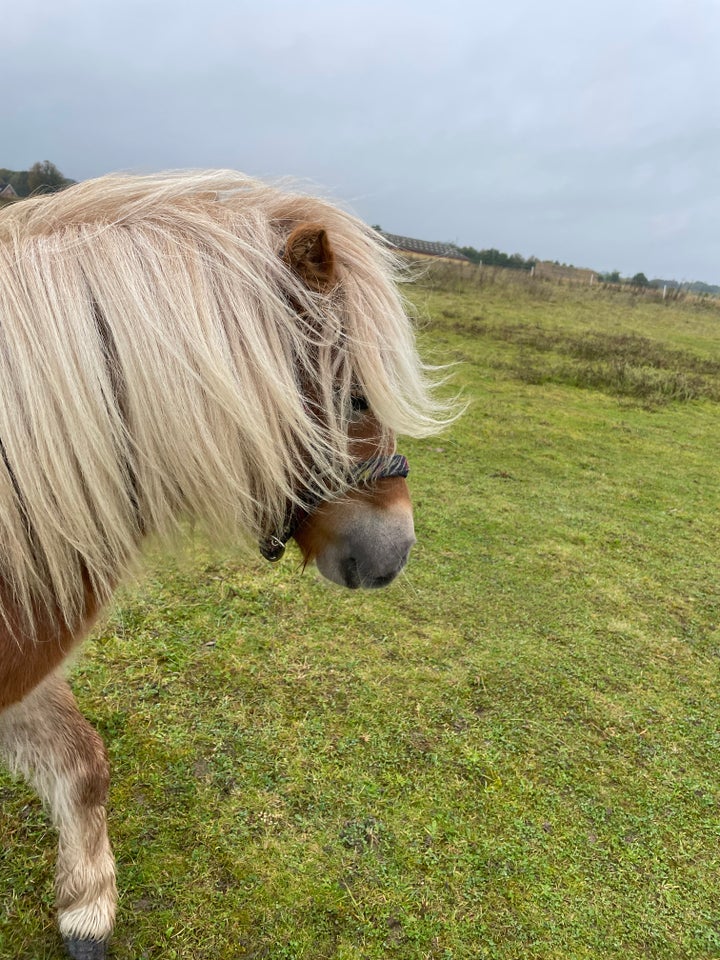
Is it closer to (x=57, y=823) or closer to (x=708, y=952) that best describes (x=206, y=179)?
(x=57, y=823)

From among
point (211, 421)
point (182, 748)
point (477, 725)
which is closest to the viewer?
point (211, 421)

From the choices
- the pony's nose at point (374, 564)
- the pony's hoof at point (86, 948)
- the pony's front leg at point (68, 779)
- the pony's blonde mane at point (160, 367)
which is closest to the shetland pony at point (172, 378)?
the pony's blonde mane at point (160, 367)

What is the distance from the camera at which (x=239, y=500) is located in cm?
115

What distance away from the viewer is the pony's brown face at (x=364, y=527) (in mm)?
1292

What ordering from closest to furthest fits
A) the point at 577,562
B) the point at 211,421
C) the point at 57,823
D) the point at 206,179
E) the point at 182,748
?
1. the point at 211,421
2. the point at 206,179
3. the point at 57,823
4. the point at 182,748
5. the point at 577,562

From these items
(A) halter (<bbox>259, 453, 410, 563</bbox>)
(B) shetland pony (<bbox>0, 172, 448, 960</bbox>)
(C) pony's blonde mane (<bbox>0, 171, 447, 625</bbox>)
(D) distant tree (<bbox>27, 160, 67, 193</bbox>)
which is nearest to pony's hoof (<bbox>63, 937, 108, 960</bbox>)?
(B) shetland pony (<bbox>0, 172, 448, 960</bbox>)

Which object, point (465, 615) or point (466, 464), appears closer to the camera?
point (465, 615)

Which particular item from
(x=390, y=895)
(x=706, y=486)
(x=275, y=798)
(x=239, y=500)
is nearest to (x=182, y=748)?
(x=275, y=798)

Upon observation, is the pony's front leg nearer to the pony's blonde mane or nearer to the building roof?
the pony's blonde mane

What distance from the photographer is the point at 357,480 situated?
1.29 meters

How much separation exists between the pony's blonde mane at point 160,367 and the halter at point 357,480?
0.24 ft

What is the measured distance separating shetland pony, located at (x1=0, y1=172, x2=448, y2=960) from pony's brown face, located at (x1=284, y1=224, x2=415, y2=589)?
0.5 inches

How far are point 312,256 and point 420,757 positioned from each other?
205cm

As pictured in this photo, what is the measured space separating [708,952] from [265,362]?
228 centimetres
